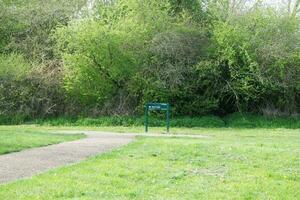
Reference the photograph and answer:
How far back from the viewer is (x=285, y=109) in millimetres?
28219

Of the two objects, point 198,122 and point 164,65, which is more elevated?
point 164,65

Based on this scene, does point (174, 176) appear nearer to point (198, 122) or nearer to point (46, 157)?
point (46, 157)

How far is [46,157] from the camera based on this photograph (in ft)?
39.7

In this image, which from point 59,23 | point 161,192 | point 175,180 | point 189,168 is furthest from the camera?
point 59,23

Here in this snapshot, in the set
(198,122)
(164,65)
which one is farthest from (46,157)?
(164,65)

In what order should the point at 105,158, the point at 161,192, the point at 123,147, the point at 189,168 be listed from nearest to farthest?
the point at 161,192
the point at 189,168
the point at 105,158
the point at 123,147

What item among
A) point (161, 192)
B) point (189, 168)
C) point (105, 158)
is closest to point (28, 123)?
point (105, 158)

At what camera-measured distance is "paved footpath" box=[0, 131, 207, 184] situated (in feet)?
32.6

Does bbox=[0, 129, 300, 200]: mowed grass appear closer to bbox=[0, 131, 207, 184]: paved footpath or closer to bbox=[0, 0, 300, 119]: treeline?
bbox=[0, 131, 207, 184]: paved footpath

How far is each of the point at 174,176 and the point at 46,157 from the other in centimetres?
393

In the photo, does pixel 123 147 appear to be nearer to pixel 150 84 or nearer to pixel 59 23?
pixel 150 84

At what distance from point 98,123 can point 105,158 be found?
563 inches

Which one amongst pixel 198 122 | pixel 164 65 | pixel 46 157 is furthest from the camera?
pixel 164 65

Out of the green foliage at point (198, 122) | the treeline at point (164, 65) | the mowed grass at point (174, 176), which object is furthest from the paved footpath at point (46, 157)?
the treeline at point (164, 65)
